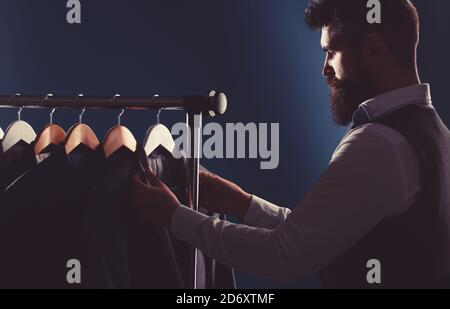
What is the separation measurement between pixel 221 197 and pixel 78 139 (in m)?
0.37

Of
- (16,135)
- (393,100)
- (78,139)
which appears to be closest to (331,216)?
(393,100)

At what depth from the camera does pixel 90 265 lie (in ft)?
4.45

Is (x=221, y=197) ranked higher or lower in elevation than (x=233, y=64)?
lower

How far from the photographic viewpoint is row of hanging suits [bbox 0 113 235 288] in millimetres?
1316

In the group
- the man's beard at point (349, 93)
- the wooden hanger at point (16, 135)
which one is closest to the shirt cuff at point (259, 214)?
the man's beard at point (349, 93)

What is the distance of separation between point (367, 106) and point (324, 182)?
232mm

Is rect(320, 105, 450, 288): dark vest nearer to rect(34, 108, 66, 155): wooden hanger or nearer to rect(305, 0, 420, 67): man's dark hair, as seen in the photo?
rect(305, 0, 420, 67): man's dark hair

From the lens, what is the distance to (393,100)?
1.33 meters

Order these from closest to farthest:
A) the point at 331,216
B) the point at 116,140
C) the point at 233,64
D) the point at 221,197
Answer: the point at 331,216 < the point at 116,140 < the point at 221,197 < the point at 233,64

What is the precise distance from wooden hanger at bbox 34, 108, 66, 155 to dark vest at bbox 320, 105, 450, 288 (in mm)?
746

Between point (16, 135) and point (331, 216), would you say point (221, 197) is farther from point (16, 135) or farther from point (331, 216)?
point (16, 135)

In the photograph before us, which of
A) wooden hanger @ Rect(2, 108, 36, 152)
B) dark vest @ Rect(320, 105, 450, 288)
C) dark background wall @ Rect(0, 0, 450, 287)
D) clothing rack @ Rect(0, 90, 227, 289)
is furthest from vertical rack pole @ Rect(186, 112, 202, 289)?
dark background wall @ Rect(0, 0, 450, 287)
